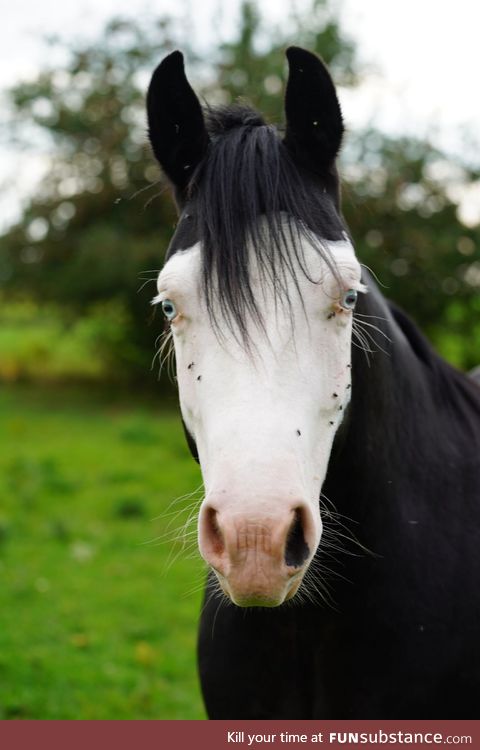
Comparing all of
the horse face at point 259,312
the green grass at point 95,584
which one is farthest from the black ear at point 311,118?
the green grass at point 95,584

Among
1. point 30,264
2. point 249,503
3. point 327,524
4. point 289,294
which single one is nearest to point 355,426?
point 327,524

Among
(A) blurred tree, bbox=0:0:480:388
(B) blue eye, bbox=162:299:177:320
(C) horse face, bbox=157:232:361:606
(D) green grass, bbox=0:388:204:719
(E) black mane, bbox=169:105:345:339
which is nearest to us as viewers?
(C) horse face, bbox=157:232:361:606

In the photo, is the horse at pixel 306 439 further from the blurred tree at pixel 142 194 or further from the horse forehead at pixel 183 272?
the blurred tree at pixel 142 194

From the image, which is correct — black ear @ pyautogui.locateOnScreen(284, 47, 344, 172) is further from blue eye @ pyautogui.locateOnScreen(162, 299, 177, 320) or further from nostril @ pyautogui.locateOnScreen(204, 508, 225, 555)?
nostril @ pyautogui.locateOnScreen(204, 508, 225, 555)

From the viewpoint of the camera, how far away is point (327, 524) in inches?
82.5

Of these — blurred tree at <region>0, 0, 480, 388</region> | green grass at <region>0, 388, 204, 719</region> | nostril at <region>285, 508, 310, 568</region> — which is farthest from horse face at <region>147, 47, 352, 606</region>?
blurred tree at <region>0, 0, 480, 388</region>

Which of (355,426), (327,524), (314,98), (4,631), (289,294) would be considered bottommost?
(4,631)

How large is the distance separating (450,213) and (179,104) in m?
11.3

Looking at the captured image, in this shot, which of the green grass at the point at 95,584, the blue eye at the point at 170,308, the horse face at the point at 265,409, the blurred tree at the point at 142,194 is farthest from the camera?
the blurred tree at the point at 142,194

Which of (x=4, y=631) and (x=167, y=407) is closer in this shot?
(x=4, y=631)

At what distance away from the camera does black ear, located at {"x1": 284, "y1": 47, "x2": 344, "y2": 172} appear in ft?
6.69

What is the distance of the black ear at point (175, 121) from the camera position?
2064mm

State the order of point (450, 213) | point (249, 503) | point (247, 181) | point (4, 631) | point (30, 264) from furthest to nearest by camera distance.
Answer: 1. point (30, 264)
2. point (450, 213)
3. point (4, 631)
4. point (247, 181)
5. point (249, 503)

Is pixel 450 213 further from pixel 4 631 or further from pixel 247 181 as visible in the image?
pixel 247 181
